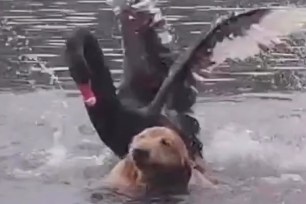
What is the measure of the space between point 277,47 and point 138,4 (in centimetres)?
109

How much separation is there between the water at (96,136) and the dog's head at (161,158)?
0.45 ft

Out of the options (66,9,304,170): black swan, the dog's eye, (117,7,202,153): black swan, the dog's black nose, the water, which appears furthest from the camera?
(117,7,202,153): black swan

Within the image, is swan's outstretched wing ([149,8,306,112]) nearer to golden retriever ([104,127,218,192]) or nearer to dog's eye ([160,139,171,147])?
golden retriever ([104,127,218,192])

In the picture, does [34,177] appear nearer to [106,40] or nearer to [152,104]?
[152,104]

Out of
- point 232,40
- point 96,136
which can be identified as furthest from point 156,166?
point 96,136

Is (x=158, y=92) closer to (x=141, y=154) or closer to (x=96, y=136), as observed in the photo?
(x=96, y=136)

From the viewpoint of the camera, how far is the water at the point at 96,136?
22.0ft

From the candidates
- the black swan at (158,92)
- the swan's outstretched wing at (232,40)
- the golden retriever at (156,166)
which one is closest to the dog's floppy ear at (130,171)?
the golden retriever at (156,166)

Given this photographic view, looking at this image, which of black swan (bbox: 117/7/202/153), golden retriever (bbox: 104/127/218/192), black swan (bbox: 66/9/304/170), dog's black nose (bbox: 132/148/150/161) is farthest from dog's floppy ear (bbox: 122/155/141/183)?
black swan (bbox: 117/7/202/153)

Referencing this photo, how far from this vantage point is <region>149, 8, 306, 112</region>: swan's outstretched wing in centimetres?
725

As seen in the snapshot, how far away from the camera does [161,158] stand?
637 centimetres

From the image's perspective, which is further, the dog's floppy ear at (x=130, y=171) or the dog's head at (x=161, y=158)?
the dog's floppy ear at (x=130, y=171)

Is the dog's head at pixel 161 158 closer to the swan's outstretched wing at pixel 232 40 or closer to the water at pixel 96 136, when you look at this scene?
the water at pixel 96 136

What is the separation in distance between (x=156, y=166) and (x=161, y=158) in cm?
5
